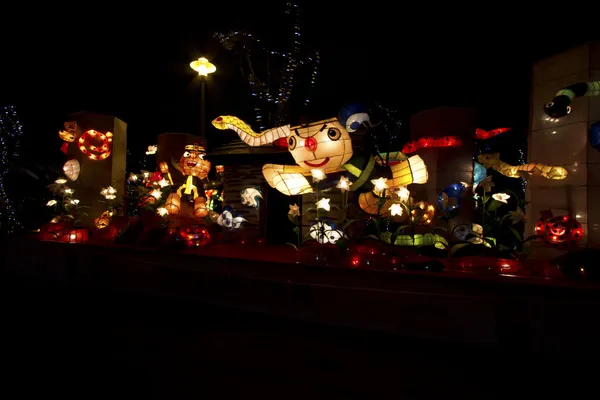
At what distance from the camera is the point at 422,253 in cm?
705

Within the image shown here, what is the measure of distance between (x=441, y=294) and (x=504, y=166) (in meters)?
5.07

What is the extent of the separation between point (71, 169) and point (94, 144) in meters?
1.17

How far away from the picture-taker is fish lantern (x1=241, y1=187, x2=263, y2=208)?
1037cm

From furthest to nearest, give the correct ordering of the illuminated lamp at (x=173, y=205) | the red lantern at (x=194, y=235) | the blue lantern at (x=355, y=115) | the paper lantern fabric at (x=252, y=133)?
the illuminated lamp at (x=173, y=205)
the red lantern at (x=194, y=235)
the paper lantern fabric at (x=252, y=133)
the blue lantern at (x=355, y=115)

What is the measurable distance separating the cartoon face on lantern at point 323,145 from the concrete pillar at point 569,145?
12.0 ft

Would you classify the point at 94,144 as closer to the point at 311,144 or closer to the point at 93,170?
the point at 93,170

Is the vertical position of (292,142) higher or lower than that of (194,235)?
higher

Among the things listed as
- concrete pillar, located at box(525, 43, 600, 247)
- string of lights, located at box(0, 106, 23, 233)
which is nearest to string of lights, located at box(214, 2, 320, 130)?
concrete pillar, located at box(525, 43, 600, 247)

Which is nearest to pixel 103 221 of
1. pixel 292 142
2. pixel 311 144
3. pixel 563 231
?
pixel 292 142

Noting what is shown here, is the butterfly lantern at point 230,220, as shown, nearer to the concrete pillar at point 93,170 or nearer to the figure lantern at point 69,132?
the concrete pillar at point 93,170

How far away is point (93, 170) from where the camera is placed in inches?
547

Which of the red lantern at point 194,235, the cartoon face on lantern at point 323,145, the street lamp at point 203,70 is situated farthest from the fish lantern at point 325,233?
the street lamp at point 203,70

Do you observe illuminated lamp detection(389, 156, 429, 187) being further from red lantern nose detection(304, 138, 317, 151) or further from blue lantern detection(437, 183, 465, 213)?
red lantern nose detection(304, 138, 317, 151)

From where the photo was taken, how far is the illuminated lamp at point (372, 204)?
7.76 metres
